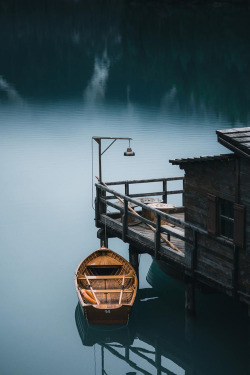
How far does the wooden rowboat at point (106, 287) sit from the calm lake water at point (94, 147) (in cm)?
95

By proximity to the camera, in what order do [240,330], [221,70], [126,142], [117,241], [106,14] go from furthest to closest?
1. [106,14]
2. [221,70]
3. [126,142]
4. [117,241]
5. [240,330]

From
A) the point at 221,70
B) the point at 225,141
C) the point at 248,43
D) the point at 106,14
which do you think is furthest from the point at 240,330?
the point at 106,14

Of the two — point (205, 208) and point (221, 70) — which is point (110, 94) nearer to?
point (221, 70)

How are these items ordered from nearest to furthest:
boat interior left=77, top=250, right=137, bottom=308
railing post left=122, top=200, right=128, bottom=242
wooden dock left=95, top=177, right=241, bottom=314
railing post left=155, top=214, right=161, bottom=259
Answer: wooden dock left=95, top=177, right=241, bottom=314 → boat interior left=77, top=250, right=137, bottom=308 → railing post left=155, top=214, right=161, bottom=259 → railing post left=122, top=200, right=128, bottom=242

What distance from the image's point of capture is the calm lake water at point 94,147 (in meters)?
20.2

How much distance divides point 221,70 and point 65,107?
26.0 metres

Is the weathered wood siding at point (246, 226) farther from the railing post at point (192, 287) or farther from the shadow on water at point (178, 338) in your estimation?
the shadow on water at point (178, 338)

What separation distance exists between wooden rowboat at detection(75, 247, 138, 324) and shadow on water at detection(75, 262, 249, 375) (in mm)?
765

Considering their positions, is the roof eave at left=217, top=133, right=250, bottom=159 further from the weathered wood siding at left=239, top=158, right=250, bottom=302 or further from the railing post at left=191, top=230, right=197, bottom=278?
the railing post at left=191, top=230, right=197, bottom=278

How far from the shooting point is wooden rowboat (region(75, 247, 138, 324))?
799 inches

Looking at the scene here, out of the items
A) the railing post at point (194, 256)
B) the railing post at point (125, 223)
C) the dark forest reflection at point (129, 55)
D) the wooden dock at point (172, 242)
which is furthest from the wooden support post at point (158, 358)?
the dark forest reflection at point (129, 55)

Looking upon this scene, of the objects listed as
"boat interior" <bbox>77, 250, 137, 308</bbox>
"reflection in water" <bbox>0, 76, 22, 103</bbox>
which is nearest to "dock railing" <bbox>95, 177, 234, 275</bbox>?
"boat interior" <bbox>77, 250, 137, 308</bbox>

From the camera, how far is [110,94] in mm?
75875

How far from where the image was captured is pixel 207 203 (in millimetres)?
18656
